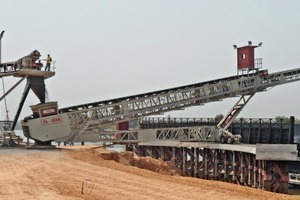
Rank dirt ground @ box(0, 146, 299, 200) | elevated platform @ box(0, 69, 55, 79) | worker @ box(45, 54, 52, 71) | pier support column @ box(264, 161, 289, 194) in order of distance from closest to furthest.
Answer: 1. dirt ground @ box(0, 146, 299, 200)
2. pier support column @ box(264, 161, 289, 194)
3. elevated platform @ box(0, 69, 55, 79)
4. worker @ box(45, 54, 52, 71)

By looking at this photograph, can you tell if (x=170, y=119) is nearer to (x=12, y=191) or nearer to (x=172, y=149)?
(x=172, y=149)

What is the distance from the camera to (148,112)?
35469 mm

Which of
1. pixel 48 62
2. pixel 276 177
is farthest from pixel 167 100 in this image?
pixel 276 177

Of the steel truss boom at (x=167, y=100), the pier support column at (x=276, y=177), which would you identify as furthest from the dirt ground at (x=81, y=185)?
the steel truss boom at (x=167, y=100)

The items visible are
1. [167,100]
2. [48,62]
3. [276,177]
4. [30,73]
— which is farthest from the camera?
A: [167,100]

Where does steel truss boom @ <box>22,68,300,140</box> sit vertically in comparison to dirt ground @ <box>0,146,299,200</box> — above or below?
above

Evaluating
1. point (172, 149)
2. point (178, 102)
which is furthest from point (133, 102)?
point (172, 149)

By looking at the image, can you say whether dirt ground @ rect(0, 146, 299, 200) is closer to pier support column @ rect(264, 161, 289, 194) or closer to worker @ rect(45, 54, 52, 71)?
pier support column @ rect(264, 161, 289, 194)

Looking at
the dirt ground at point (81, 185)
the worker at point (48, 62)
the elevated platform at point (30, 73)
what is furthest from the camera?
the worker at point (48, 62)

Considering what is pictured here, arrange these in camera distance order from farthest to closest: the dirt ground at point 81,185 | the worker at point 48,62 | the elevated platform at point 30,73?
the worker at point 48,62 < the elevated platform at point 30,73 < the dirt ground at point 81,185

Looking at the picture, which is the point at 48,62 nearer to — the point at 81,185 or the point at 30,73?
the point at 30,73

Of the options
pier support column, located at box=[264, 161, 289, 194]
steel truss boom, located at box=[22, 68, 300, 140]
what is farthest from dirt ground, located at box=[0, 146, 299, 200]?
steel truss boom, located at box=[22, 68, 300, 140]

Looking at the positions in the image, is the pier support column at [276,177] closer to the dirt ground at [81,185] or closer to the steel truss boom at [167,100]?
the dirt ground at [81,185]

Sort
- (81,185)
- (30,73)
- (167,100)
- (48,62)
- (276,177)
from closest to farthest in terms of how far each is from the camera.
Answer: (81,185) → (276,177) → (30,73) → (48,62) → (167,100)
